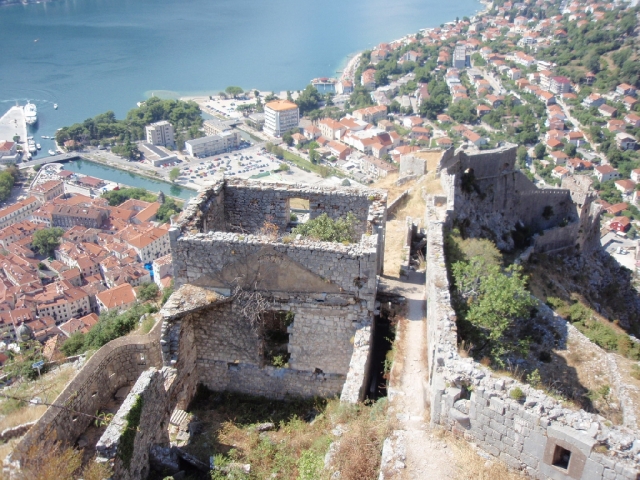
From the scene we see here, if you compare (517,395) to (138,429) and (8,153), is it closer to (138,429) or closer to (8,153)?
(138,429)

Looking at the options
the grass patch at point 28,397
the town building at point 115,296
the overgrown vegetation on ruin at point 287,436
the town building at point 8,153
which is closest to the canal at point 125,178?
the town building at point 8,153

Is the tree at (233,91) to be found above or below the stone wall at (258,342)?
above

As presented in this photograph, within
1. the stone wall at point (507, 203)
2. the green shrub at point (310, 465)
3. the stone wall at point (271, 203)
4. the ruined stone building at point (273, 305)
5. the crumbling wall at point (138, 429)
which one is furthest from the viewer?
the stone wall at point (507, 203)

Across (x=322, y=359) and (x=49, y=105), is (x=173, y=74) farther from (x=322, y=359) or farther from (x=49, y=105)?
(x=322, y=359)

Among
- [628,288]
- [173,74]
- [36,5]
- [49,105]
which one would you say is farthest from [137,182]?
[36,5]

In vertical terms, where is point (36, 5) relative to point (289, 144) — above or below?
above

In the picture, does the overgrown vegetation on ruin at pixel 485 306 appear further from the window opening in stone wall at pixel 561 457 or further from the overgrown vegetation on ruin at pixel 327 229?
the window opening in stone wall at pixel 561 457
